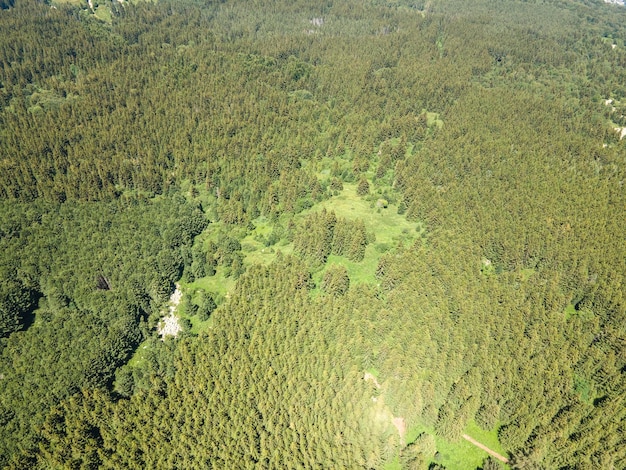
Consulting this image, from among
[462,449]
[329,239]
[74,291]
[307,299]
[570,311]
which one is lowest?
[462,449]

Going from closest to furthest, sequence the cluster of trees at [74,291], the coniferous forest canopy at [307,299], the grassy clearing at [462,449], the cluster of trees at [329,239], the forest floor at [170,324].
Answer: the coniferous forest canopy at [307,299], the grassy clearing at [462,449], the cluster of trees at [74,291], the forest floor at [170,324], the cluster of trees at [329,239]

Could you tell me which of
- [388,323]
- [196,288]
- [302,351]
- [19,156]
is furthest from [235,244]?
[19,156]

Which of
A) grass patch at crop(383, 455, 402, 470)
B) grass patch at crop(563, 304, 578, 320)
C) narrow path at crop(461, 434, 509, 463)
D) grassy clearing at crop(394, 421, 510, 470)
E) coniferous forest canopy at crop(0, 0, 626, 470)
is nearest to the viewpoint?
coniferous forest canopy at crop(0, 0, 626, 470)

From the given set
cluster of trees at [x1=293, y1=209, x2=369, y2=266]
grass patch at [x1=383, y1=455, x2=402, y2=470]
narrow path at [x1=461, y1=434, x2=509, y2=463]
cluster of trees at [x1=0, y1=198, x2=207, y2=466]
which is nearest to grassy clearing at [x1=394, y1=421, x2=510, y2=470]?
grass patch at [x1=383, y1=455, x2=402, y2=470]

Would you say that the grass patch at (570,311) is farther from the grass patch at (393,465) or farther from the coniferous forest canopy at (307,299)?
the grass patch at (393,465)

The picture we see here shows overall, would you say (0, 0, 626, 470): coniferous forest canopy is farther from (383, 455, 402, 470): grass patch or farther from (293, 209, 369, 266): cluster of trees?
(293, 209, 369, 266): cluster of trees

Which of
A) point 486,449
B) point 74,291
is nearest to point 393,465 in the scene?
point 486,449

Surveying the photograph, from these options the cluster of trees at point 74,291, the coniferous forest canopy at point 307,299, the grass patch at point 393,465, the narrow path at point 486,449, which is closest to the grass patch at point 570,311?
the coniferous forest canopy at point 307,299

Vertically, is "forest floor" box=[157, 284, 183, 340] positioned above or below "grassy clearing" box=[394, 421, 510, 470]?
below

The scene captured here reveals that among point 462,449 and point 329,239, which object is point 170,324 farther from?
point 462,449
